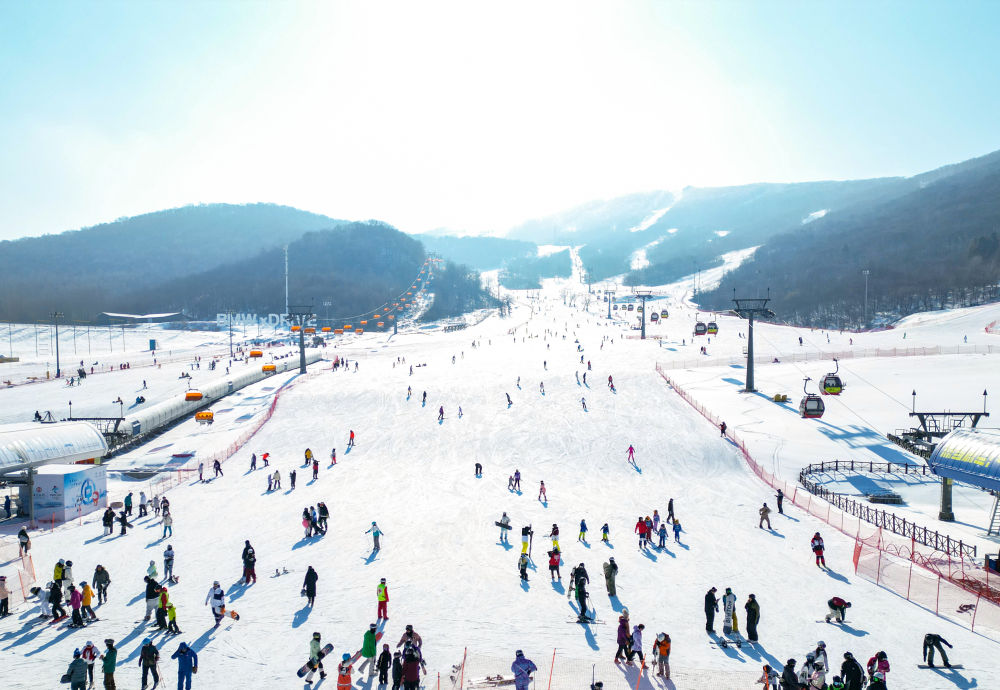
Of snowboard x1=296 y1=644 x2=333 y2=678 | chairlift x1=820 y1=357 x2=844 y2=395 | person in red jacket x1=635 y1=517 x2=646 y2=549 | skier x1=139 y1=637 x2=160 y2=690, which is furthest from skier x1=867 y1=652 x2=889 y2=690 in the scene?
chairlift x1=820 y1=357 x2=844 y2=395

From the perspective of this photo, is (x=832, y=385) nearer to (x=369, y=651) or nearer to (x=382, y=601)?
(x=382, y=601)

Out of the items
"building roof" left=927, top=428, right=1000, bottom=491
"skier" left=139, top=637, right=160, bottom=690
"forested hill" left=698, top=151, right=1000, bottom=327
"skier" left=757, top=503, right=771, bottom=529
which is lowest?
"skier" left=757, top=503, right=771, bottom=529

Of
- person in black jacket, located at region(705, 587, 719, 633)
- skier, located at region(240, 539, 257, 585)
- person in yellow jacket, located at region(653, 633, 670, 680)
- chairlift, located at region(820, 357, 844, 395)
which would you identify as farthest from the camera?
chairlift, located at region(820, 357, 844, 395)

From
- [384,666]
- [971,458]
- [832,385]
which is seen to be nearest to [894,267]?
[832,385]

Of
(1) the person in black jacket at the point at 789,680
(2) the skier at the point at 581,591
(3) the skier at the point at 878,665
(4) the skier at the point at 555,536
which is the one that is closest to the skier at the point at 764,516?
(4) the skier at the point at 555,536

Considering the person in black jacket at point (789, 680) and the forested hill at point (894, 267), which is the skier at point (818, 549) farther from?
the forested hill at point (894, 267)

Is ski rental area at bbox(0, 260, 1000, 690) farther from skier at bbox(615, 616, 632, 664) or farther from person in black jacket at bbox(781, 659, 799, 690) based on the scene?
person in black jacket at bbox(781, 659, 799, 690)

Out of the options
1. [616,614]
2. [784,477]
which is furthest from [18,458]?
[784,477]

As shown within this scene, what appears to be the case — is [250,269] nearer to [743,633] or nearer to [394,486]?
[394,486]
